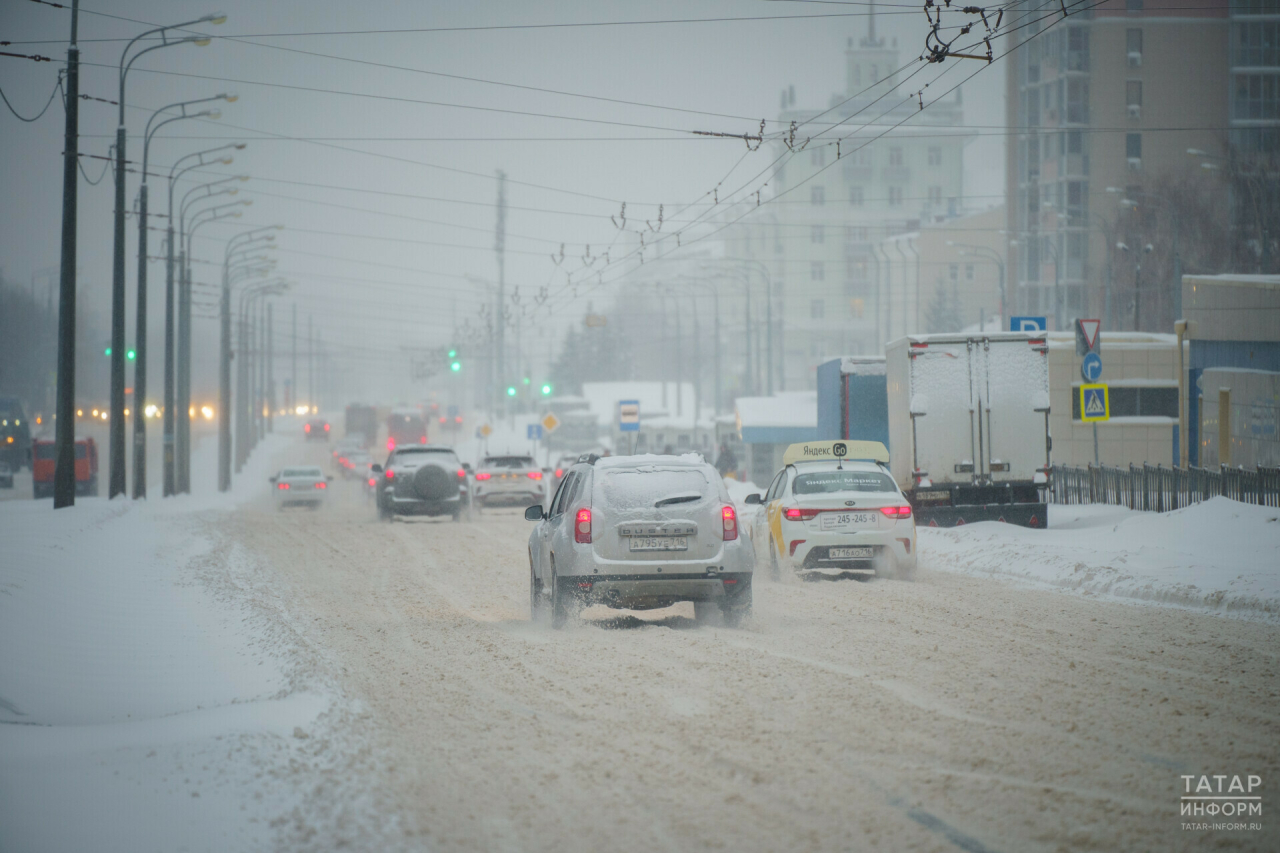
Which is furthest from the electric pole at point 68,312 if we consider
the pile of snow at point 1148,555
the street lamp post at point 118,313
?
the pile of snow at point 1148,555

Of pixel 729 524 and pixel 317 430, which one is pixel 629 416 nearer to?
pixel 729 524

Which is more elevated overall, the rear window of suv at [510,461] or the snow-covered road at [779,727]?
the rear window of suv at [510,461]

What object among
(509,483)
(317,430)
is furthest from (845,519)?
(317,430)

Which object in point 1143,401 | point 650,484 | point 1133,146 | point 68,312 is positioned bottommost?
point 650,484

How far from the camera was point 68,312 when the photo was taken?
84.1ft

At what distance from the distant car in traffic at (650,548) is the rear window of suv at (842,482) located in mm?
4549

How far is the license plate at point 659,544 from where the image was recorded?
10.9 m

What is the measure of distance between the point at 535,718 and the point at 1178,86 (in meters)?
85.1

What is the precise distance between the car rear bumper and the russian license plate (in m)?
4.30

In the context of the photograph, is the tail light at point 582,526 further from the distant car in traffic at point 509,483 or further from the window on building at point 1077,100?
the window on building at point 1077,100

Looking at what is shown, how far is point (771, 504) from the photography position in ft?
53.8

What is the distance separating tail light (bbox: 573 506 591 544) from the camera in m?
10.9

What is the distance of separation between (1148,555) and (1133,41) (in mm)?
74969

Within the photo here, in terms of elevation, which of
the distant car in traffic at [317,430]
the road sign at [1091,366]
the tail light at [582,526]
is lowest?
the tail light at [582,526]
